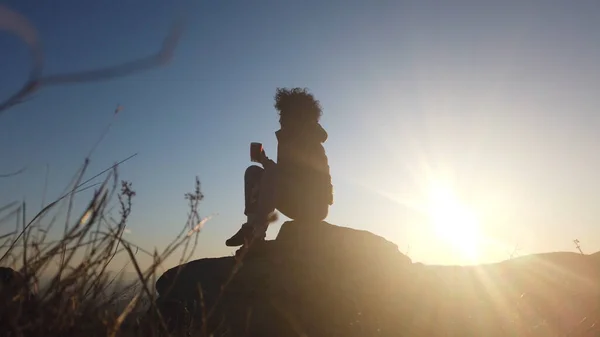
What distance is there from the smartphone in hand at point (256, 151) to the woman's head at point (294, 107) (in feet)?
2.79

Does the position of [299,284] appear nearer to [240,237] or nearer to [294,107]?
[240,237]

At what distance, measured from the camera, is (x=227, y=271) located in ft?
22.2

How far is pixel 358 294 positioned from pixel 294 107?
3.03m

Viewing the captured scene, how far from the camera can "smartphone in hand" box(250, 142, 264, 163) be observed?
6598mm

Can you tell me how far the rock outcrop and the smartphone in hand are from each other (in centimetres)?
142

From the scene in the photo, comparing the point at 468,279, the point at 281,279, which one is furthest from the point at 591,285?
the point at 281,279

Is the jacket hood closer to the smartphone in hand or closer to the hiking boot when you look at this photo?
the smartphone in hand

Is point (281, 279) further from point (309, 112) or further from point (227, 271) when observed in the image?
point (309, 112)

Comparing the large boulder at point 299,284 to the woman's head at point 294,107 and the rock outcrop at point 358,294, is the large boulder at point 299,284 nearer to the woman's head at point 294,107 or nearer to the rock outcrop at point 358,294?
the rock outcrop at point 358,294

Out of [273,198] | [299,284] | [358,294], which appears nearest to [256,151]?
[273,198]

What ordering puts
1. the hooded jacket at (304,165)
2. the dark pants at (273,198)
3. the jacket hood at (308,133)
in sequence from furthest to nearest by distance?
the jacket hood at (308,133)
the hooded jacket at (304,165)
the dark pants at (273,198)

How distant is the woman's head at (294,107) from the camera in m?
7.29

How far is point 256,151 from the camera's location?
6594 millimetres

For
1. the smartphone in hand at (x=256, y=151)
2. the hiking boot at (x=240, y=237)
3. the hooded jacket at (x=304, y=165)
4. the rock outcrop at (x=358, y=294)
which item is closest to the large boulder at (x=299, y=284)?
the rock outcrop at (x=358, y=294)
